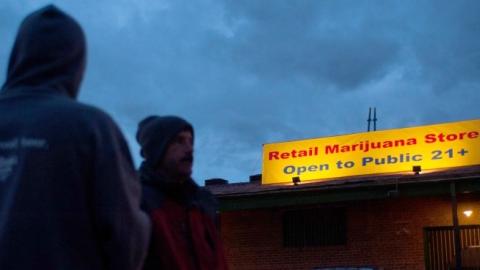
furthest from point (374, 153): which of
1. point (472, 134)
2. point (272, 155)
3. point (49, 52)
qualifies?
point (49, 52)

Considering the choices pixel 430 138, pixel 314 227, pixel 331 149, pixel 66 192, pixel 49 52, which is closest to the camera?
pixel 66 192

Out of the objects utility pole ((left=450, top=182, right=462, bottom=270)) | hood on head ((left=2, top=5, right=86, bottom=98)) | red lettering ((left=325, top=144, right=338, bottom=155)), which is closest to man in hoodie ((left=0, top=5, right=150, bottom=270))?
hood on head ((left=2, top=5, right=86, bottom=98))

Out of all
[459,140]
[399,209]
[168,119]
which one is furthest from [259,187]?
[168,119]

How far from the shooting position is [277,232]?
64.3 ft

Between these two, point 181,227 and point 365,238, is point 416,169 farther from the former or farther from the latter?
point 181,227

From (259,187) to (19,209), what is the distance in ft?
60.0

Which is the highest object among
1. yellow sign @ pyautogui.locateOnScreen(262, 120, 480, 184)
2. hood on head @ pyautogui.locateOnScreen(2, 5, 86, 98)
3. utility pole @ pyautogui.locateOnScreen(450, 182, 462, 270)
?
yellow sign @ pyautogui.locateOnScreen(262, 120, 480, 184)

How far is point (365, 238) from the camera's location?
1833 centimetres

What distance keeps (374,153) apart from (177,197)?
15529 millimetres

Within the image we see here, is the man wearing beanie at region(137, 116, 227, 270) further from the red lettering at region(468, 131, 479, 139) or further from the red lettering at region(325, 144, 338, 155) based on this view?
the red lettering at region(325, 144, 338, 155)

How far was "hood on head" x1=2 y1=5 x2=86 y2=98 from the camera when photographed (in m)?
2.18

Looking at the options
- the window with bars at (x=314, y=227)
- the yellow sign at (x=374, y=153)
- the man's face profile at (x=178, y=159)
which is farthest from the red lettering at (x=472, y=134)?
the man's face profile at (x=178, y=159)

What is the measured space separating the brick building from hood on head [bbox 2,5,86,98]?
14.6m

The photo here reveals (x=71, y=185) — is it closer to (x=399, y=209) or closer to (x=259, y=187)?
(x=399, y=209)
